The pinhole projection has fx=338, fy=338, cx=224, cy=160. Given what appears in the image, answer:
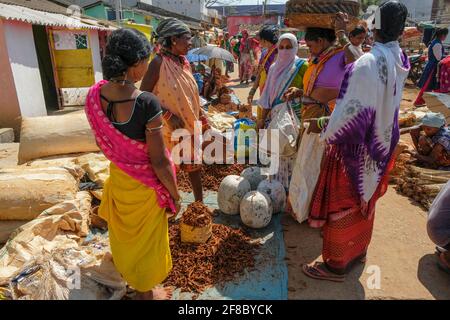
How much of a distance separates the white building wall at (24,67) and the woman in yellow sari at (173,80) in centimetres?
519

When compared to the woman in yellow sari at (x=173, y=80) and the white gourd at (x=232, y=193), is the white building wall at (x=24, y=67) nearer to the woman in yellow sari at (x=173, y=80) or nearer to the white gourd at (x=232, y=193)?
the woman in yellow sari at (x=173, y=80)

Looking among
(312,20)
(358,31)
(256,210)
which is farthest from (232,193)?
(358,31)

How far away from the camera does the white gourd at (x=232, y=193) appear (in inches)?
148

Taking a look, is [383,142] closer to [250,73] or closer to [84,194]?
[84,194]

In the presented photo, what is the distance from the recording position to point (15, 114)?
276 inches

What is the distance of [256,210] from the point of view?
11.5 ft

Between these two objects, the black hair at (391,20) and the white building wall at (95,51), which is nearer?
the black hair at (391,20)

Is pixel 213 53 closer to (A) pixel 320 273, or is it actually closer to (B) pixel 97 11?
(A) pixel 320 273

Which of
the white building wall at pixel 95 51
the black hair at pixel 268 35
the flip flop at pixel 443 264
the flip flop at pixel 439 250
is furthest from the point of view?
the white building wall at pixel 95 51

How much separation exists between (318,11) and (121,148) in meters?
2.15

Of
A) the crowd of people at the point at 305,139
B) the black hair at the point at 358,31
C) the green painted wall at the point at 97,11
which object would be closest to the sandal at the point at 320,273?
the crowd of people at the point at 305,139

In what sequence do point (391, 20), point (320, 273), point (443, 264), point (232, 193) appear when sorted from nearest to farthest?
1. point (391, 20)
2. point (320, 273)
3. point (443, 264)
4. point (232, 193)

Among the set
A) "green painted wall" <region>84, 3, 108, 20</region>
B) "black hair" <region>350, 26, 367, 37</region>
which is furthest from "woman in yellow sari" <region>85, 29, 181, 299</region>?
"green painted wall" <region>84, 3, 108, 20</region>

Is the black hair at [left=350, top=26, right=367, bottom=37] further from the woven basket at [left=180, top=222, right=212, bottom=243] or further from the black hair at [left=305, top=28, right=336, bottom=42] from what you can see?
the woven basket at [left=180, top=222, right=212, bottom=243]
